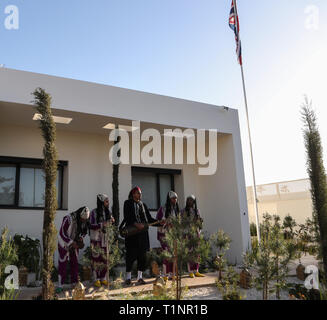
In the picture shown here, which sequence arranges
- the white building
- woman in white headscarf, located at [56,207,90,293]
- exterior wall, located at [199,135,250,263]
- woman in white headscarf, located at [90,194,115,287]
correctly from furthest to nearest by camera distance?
exterior wall, located at [199,135,250,263] < the white building < woman in white headscarf, located at [90,194,115,287] < woman in white headscarf, located at [56,207,90,293]

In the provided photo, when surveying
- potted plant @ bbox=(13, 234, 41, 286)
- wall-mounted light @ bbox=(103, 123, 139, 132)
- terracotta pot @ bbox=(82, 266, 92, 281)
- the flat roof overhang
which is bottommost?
terracotta pot @ bbox=(82, 266, 92, 281)

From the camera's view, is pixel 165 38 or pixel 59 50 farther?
pixel 165 38

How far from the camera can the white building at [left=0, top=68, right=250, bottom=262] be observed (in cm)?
782

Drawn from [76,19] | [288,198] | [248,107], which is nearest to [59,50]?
[76,19]

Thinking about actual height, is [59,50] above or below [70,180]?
above

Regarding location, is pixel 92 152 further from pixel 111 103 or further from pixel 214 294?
pixel 214 294

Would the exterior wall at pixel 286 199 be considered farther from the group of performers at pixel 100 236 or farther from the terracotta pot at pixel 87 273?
the terracotta pot at pixel 87 273

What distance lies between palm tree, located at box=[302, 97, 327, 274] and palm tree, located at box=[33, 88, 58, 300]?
4020mm

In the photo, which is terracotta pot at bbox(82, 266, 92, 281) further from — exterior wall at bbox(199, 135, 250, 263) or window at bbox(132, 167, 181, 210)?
exterior wall at bbox(199, 135, 250, 263)

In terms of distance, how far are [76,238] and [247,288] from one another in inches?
130

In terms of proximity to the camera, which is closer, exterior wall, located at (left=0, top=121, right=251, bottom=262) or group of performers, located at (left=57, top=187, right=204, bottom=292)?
group of performers, located at (left=57, top=187, right=204, bottom=292)

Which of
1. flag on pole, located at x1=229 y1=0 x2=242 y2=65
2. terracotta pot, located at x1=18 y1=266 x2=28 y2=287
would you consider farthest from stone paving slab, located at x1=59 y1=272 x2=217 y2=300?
flag on pole, located at x1=229 y1=0 x2=242 y2=65

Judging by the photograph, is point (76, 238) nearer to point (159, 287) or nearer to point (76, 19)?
point (159, 287)

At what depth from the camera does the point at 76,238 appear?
6.81m
